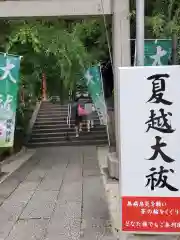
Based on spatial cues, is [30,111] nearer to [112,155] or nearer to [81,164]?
[81,164]

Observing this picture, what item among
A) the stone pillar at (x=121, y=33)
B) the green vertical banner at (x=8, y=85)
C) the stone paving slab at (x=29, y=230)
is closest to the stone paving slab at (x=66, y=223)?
the stone paving slab at (x=29, y=230)

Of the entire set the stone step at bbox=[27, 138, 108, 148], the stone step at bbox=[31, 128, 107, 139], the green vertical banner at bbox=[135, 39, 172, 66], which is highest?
the green vertical banner at bbox=[135, 39, 172, 66]

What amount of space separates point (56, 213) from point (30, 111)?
16.2 meters

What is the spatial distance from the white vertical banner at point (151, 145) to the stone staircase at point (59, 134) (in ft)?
47.8

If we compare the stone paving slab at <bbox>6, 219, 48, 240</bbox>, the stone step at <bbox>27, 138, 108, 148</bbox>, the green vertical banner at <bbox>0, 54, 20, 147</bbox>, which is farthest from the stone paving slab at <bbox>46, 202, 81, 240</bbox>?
the stone step at <bbox>27, 138, 108, 148</bbox>

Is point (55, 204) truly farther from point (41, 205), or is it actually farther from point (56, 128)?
point (56, 128)

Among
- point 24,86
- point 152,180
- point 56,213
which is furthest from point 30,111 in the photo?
point 152,180

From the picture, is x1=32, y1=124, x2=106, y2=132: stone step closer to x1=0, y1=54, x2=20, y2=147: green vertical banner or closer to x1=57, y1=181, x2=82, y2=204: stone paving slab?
x1=57, y1=181, x2=82, y2=204: stone paving slab

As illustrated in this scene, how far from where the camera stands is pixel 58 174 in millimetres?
12023

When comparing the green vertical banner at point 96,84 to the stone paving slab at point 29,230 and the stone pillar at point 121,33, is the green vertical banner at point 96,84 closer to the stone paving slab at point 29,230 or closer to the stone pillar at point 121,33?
the stone pillar at point 121,33

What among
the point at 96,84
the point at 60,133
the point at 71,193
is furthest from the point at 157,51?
the point at 60,133

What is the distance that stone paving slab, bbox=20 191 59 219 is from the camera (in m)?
7.47

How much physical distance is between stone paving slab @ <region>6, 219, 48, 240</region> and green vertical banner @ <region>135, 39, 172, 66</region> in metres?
3.66

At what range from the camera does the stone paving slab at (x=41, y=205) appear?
747 centimetres
